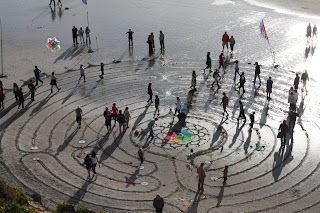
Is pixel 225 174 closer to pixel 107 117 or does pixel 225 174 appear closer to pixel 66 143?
pixel 107 117

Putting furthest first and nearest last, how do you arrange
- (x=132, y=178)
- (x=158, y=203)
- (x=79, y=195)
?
(x=132, y=178) → (x=79, y=195) → (x=158, y=203)

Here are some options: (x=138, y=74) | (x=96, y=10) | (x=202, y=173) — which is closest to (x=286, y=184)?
(x=202, y=173)

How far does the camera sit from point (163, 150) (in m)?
23.6

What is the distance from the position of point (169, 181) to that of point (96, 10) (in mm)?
38072

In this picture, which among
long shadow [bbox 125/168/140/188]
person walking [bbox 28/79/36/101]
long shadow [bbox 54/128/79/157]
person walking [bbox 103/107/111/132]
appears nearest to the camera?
long shadow [bbox 125/168/140/188]

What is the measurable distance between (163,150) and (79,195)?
18.6 ft

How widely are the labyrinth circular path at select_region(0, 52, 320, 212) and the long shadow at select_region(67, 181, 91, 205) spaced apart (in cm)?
4

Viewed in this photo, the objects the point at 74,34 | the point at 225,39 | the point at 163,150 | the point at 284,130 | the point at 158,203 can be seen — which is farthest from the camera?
the point at 74,34

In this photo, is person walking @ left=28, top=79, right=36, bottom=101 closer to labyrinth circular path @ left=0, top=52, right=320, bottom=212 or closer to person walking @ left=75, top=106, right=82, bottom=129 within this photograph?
labyrinth circular path @ left=0, top=52, right=320, bottom=212

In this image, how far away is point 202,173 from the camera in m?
19.7

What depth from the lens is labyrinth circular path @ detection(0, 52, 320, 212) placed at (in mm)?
19641

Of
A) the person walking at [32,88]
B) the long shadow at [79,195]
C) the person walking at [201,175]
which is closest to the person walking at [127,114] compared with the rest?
the long shadow at [79,195]

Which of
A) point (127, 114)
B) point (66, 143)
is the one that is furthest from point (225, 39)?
point (66, 143)

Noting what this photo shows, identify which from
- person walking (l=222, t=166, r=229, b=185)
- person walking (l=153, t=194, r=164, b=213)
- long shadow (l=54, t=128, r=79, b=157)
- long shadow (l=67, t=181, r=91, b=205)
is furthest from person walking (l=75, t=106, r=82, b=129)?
person walking (l=153, t=194, r=164, b=213)
